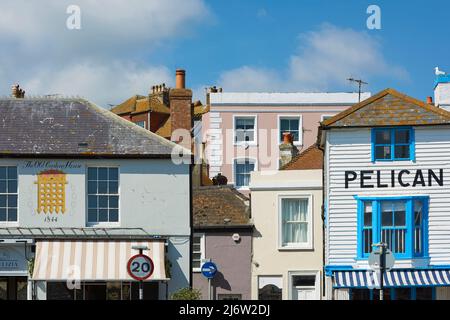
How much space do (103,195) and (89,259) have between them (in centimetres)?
225

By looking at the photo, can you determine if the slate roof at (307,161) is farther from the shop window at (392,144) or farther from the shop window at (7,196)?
the shop window at (7,196)

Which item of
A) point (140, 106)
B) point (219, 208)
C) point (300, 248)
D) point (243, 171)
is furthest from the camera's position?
point (140, 106)

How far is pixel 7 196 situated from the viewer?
30.4 metres

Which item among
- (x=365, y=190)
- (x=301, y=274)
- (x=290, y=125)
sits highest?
(x=290, y=125)

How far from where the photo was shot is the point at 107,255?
29.8m

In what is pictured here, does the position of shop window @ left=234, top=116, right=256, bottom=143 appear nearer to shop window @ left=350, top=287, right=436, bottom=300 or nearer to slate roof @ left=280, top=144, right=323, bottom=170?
slate roof @ left=280, top=144, right=323, bottom=170

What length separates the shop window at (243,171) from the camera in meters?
51.2

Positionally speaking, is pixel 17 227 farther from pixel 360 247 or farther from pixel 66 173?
pixel 360 247

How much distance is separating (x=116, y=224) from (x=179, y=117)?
6.58 meters


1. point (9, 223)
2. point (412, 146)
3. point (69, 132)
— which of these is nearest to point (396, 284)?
point (412, 146)

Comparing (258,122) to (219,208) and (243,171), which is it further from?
(219,208)

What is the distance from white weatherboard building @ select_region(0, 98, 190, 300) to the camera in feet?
98.2

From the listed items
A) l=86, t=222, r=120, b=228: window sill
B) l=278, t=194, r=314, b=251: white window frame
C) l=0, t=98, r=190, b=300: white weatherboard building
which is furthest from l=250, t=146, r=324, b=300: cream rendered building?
l=86, t=222, r=120, b=228: window sill

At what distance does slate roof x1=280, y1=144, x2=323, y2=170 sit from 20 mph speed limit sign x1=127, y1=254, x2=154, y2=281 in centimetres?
1452
